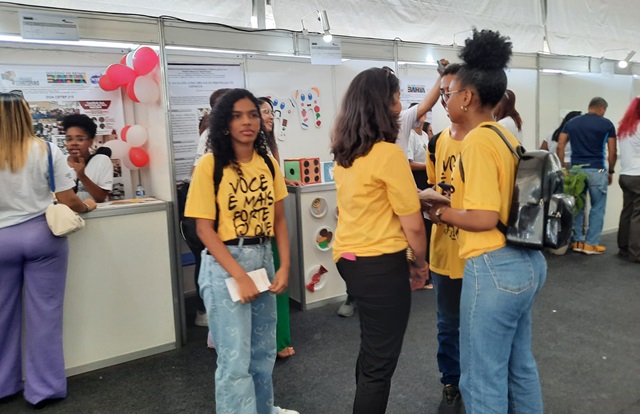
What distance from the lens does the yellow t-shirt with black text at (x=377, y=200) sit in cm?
159

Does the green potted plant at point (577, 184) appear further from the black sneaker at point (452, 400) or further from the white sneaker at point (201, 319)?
the white sneaker at point (201, 319)

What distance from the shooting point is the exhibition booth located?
111 inches

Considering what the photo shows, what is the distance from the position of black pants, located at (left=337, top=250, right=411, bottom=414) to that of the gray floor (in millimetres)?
662

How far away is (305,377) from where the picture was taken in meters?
2.63

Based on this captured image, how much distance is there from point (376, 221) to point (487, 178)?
1.28 ft

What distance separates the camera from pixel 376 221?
5.39ft

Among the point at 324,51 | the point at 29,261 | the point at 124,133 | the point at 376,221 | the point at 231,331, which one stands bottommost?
the point at 231,331

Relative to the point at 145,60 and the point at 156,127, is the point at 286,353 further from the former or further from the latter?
the point at 145,60

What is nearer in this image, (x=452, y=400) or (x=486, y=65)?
(x=486, y=65)

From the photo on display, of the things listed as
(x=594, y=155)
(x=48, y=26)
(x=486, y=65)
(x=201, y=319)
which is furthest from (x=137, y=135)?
(x=594, y=155)

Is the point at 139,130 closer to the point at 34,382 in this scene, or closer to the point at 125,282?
the point at 125,282

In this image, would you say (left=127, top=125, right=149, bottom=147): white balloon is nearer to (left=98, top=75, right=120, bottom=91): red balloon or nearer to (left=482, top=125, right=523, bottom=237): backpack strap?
(left=98, top=75, right=120, bottom=91): red balloon

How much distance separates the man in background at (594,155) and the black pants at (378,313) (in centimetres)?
401

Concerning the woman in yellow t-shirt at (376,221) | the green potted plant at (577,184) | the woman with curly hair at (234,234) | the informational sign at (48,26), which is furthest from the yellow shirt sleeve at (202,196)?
the green potted plant at (577,184)
